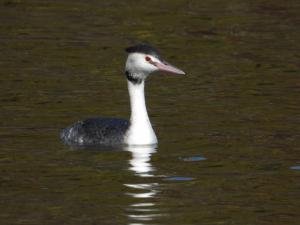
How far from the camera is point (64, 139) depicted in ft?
63.9

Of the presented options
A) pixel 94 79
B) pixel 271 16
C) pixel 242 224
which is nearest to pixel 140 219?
pixel 242 224

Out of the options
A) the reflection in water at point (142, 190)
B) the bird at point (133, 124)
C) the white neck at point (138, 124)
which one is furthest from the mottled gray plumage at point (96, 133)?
the reflection in water at point (142, 190)

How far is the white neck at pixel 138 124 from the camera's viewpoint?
19234 millimetres

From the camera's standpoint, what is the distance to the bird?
19172mm

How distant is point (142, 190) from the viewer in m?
16.6

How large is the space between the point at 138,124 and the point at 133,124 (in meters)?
0.09

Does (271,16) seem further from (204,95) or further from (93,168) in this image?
(93,168)

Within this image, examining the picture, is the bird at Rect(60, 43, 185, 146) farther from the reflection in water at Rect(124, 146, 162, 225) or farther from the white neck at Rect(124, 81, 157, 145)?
the reflection in water at Rect(124, 146, 162, 225)

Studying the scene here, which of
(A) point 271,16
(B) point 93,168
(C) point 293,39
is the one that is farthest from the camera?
(A) point 271,16

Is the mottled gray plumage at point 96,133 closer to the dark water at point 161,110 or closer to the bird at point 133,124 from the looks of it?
the bird at point 133,124

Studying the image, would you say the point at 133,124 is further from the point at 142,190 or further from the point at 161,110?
the point at 142,190

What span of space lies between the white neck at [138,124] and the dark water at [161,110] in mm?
201

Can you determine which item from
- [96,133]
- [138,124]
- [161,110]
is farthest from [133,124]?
[161,110]

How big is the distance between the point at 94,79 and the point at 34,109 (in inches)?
103
